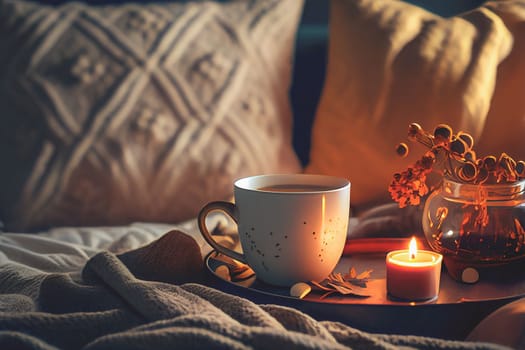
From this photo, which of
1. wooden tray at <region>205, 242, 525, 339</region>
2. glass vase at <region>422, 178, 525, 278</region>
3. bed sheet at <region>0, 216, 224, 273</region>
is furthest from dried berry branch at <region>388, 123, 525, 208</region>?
bed sheet at <region>0, 216, 224, 273</region>

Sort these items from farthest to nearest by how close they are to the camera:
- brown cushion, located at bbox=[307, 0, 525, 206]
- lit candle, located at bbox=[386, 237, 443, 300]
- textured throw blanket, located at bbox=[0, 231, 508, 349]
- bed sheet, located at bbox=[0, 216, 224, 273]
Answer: brown cushion, located at bbox=[307, 0, 525, 206] < bed sheet, located at bbox=[0, 216, 224, 273] < lit candle, located at bbox=[386, 237, 443, 300] < textured throw blanket, located at bbox=[0, 231, 508, 349]

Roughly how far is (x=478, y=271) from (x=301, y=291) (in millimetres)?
226

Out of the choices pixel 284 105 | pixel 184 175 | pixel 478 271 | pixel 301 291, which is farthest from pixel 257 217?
pixel 284 105

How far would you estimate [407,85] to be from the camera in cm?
117

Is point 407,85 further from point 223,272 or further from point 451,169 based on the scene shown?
point 223,272

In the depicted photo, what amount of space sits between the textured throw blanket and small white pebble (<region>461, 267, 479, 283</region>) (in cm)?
19

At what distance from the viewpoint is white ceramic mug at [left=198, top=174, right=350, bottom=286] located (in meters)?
0.68

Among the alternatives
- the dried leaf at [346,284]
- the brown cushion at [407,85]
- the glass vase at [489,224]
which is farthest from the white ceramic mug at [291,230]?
the brown cushion at [407,85]

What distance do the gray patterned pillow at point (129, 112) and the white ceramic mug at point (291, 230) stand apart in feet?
1.76

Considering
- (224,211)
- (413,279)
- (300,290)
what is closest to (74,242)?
(224,211)

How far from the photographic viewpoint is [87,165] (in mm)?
1210

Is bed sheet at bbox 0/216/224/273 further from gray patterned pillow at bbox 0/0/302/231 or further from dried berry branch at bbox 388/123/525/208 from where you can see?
dried berry branch at bbox 388/123/525/208

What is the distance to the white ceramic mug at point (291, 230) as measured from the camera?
2.24ft

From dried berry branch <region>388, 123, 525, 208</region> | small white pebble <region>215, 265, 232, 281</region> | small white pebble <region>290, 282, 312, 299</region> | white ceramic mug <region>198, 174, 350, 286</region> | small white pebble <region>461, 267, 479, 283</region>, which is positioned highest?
dried berry branch <region>388, 123, 525, 208</region>
